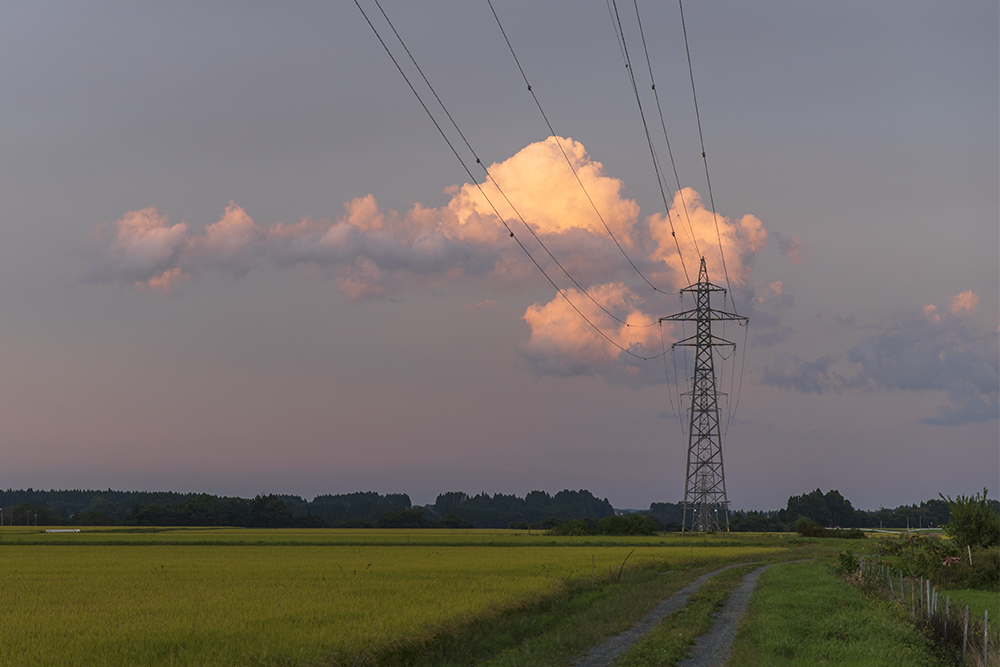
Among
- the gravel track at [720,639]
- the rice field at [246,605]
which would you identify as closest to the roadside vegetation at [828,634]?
the gravel track at [720,639]

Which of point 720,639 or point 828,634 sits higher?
point 828,634

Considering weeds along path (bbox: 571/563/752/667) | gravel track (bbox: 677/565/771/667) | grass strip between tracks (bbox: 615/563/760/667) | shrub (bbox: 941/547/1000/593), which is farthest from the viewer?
shrub (bbox: 941/547/1000/593)

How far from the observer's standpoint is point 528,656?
22.4 metres

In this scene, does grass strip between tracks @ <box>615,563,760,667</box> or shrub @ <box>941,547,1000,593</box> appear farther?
shrub @ <box>941,547,1000,593</box>

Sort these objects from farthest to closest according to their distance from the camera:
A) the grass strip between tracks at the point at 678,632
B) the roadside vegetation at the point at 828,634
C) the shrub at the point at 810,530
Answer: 1. the shrub at the point at 810,530
2. the grass strip between tracks at the point at 678,632
3. the roadside vegetation at the point at 828,634

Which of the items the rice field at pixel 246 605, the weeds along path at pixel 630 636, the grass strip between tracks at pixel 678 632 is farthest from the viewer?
the weeds along path at pixel 630 636

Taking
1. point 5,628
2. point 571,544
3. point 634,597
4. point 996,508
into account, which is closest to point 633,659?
point 634,597

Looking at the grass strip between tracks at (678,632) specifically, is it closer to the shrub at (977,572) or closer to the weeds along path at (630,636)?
the weeds along path at (630,636)

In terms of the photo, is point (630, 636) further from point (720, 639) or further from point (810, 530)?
point (810, 530)

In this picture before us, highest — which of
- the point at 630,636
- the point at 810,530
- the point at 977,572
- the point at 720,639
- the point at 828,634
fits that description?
the point at 977,572

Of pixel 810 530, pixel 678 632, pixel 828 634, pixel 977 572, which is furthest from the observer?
pixel 810 530

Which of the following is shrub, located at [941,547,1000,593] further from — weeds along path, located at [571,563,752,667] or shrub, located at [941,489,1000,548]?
weeds along path, located at [571,563,752,667]

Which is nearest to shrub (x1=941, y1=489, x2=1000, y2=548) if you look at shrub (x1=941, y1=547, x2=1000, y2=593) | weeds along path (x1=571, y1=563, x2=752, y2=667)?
shrub (x1=941, y1=547, x2=1000, y2=593)

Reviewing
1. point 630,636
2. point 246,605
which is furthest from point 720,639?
point 246,605
